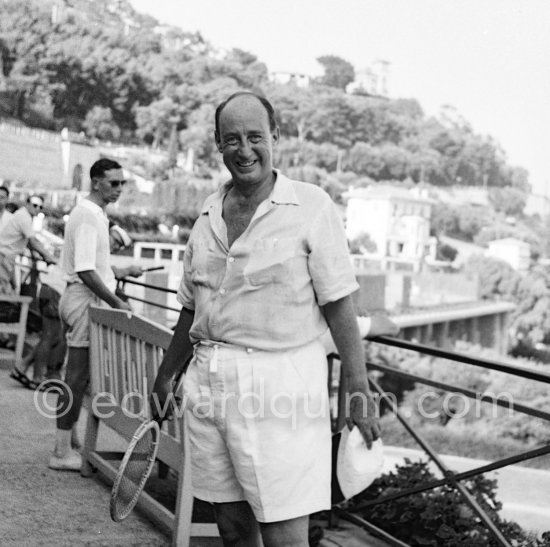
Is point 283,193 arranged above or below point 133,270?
above

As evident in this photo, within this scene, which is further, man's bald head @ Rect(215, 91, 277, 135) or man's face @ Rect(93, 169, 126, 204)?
man's face @ Rect(93, 169, 126, 204)

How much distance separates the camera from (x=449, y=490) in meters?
3.31

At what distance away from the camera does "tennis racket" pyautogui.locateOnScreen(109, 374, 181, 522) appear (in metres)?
1.93

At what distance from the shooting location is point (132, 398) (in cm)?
298

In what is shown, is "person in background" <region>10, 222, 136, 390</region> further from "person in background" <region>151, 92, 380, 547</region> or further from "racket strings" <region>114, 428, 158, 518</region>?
"person in background" <region>151, 92, 380, 547</region>

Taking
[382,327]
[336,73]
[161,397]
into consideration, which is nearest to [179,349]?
[161,397]

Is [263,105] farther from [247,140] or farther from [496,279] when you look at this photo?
[496,279]

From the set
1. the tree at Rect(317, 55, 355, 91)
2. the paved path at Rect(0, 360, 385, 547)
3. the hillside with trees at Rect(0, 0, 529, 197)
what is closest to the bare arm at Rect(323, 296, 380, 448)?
the paved path at Rect(0, 360, 385, 547)

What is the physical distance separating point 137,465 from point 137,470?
0.01 meters

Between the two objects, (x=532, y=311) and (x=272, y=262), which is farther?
(x=532, y=311)

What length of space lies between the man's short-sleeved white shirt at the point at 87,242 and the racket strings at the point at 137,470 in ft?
4.30

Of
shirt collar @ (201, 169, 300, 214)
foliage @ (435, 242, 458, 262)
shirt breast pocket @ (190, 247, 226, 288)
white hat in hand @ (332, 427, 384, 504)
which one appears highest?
shirt collar @ (201, 169, 300, 214)

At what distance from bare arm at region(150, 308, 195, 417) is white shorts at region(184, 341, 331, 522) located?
0.22 meters

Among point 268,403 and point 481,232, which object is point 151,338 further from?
point 481,232
